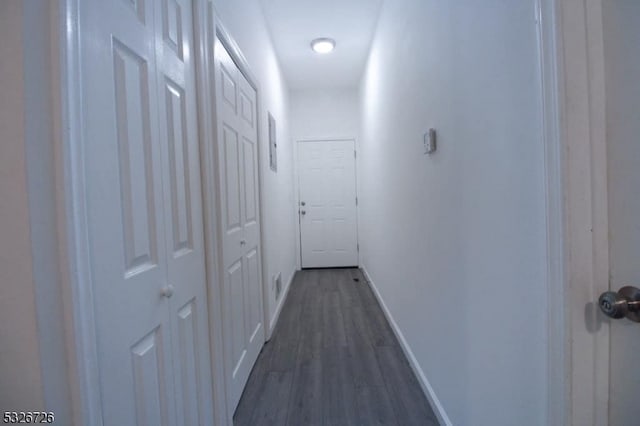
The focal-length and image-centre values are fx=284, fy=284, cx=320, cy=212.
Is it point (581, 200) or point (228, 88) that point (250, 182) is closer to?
point (228, 88)

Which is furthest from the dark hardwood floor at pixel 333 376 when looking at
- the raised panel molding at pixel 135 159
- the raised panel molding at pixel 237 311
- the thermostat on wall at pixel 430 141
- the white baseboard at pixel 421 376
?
the thermostat on wall at pixel 430 141

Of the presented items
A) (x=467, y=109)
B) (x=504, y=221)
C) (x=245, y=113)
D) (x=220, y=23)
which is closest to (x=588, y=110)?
(x=504, y=221)

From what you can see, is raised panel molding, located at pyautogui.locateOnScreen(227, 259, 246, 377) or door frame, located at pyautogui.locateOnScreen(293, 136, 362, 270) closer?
raised panel molding, located at pyautogui.locateOnScreen(227, 259, 246, 377)

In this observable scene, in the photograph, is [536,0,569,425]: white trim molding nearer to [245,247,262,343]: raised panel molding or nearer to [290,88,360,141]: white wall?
[245,247,262,343]: raised panel molding

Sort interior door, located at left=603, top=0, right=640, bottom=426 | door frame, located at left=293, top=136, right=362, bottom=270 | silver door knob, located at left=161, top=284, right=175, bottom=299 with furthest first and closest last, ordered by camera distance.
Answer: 1. door frame, located at left=293, top=136, right=362, bottom=270
2. silver door knob, located at left=161, top=284, right=175, bottom=299
3. interior door, located at left=603, top=0, right=640, bottom=426

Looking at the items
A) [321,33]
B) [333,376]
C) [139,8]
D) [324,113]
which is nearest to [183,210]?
[139,8]

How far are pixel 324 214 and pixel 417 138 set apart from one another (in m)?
2.83

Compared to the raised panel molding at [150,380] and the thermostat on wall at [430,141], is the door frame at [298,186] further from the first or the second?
the raised panel molding at [150,380]

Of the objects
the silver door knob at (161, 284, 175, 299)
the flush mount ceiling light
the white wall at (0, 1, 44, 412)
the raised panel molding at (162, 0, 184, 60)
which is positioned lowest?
Answer: the silver door knob at (161, 284, 175, 299)

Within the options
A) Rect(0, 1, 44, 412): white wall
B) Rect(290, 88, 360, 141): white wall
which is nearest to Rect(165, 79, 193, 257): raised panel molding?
Rect(0, 1, 44, 412): white wall

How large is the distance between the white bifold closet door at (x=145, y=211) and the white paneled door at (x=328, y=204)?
3134 mm

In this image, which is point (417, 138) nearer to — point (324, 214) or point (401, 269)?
point (401, 269)

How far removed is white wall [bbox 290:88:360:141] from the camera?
4277mm

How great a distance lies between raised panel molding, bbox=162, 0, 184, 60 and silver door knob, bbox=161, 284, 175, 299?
831 mm
